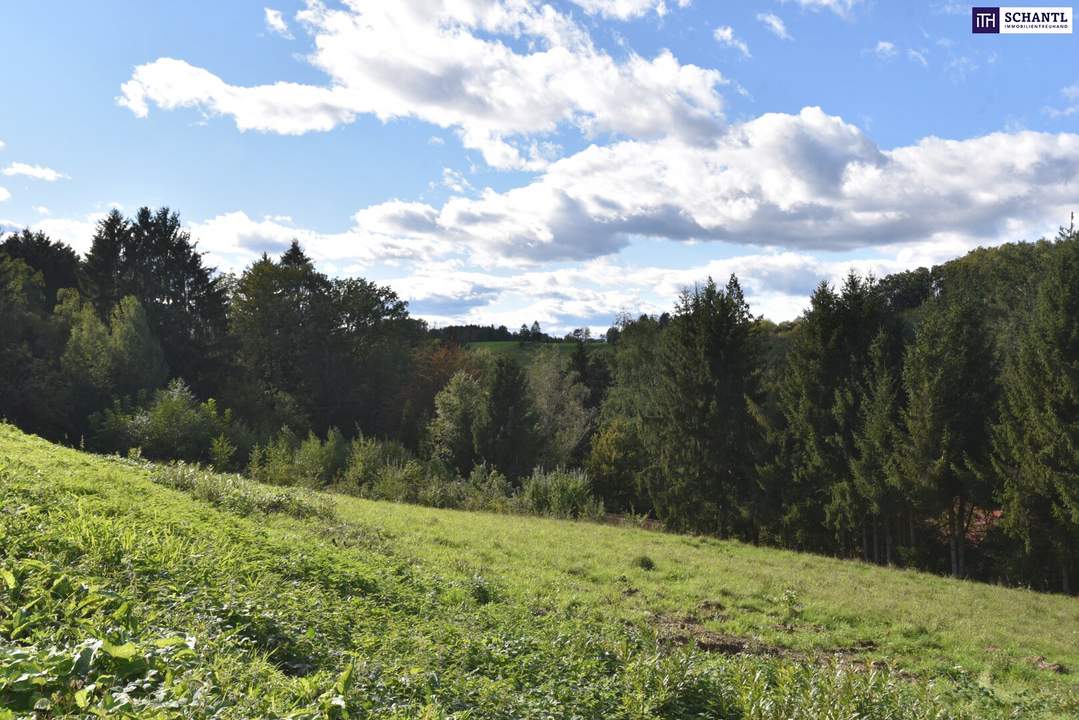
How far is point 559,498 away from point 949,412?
11988 millimetres

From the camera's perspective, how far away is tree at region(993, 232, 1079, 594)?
16.5 meters

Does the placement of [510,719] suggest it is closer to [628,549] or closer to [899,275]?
[628,549]

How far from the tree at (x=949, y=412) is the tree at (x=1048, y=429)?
1.00 meters

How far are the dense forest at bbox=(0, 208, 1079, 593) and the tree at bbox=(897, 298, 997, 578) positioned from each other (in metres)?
0.06

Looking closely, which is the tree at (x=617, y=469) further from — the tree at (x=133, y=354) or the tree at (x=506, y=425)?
the tree at (x=133, y=354)

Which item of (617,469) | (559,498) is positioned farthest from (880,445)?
(617,469)

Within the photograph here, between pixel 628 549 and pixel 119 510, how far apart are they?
10.3 m

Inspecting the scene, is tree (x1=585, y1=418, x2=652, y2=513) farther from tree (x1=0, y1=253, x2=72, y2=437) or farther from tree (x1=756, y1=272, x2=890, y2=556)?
tree (x1=0, y1=253, x2=72, y2=437)

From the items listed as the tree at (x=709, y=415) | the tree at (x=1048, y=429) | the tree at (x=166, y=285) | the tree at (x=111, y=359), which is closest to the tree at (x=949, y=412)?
the tree at (x=1048, y=429)

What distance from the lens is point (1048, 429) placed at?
16.7 m

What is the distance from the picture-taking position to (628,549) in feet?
48.5

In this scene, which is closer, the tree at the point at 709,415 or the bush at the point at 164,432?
the bush at the point at 164,432

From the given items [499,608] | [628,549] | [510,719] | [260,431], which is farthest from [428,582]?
[260,431]

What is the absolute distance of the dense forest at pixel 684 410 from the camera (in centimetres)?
1812
